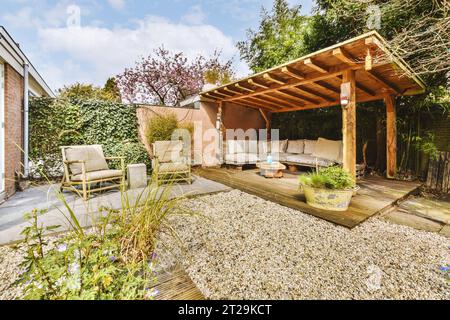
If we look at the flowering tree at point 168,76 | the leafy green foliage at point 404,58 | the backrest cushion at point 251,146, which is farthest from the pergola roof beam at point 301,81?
the flowering tree at point 168,76

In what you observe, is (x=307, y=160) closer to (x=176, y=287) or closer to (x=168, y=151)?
(x=168, y=151)

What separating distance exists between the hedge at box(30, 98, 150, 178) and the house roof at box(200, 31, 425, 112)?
245 centimetres

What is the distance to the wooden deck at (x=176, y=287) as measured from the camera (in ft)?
4.04

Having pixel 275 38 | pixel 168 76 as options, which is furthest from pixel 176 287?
pixel 168 76

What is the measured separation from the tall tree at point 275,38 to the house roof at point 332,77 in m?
2.78

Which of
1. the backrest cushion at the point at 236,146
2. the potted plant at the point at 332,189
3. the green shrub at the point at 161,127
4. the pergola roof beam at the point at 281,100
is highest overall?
the pergola roof beam at the point at 281,100

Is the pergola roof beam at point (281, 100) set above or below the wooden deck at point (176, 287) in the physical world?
above

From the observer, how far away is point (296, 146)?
6.36 metres

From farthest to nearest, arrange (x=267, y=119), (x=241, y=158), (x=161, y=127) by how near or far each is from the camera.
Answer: (x=267, y=119) → (x=241, y=158) → (x=161, y=127)

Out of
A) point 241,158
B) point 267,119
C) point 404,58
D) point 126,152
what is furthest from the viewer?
point 267,119

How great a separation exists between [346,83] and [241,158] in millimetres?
3355

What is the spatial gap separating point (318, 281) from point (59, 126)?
18.8 ft

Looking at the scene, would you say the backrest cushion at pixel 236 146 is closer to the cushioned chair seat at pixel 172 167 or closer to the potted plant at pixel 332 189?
the cushioned chair seat at pixel 172 167

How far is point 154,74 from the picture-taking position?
1128 cm
